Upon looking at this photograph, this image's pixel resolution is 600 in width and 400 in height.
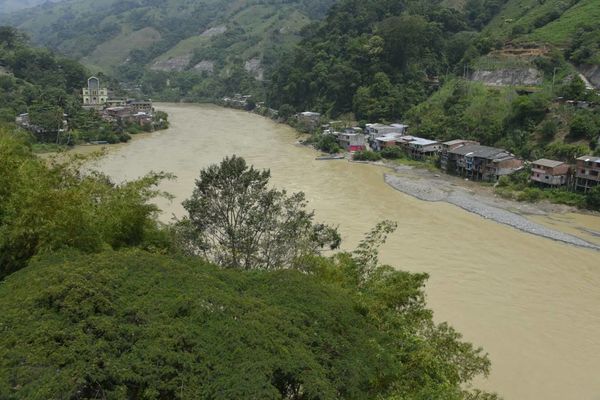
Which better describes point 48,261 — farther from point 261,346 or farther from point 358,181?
point 358,181

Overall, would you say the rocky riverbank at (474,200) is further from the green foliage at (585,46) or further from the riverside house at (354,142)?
the green foliage at (585,46)

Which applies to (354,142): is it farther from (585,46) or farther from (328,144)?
(585,46)

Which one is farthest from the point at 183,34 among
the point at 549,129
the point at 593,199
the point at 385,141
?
the point at 593,199

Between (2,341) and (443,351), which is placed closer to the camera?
(2,341)

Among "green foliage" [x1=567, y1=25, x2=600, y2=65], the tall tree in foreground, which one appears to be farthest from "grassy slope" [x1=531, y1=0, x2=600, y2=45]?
the tall tree in foreground

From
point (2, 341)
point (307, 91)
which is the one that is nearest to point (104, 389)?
point (2, 341)

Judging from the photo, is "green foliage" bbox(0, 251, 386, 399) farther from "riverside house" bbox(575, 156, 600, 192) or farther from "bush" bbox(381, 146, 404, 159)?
"bush" bbox(381, 146, 404, 159)
